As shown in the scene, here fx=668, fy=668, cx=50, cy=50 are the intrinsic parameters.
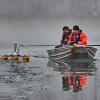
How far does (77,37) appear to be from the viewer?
39.7 m

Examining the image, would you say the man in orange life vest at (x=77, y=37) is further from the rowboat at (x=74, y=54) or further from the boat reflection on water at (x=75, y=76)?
the boat reflection on water at (x=75, y=76)

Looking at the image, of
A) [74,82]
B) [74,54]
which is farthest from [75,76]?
[74,54]

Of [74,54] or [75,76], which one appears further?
[74,54]

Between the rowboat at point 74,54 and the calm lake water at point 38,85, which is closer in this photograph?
the calm lake water at point 38,85

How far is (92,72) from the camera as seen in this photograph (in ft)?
100

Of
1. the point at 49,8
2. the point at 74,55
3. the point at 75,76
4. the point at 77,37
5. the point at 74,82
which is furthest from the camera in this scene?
the point at 49,8

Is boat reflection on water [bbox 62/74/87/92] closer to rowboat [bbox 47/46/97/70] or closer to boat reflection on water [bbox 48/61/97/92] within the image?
boat reflection on water [bbox 48/61/97/92]

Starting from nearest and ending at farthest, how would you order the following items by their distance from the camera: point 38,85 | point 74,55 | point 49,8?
1. point 38,85
2. point 74,55
3. point 49,8

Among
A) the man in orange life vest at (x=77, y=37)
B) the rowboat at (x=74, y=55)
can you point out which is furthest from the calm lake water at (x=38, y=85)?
the man in orange life vest at (x=77, y=37)

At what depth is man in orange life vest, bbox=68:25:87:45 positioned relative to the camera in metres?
39.6

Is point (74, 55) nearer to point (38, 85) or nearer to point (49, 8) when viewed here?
point (38, 85)

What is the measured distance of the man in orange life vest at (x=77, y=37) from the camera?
39.6 metres

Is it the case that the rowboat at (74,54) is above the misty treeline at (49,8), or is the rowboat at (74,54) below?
below

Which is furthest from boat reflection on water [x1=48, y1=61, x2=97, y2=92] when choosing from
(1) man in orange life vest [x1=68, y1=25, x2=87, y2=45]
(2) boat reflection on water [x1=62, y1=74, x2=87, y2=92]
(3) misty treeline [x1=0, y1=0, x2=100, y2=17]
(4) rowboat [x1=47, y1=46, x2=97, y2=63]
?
(3) misty treeline [x1=0, y1=0, x2=100, y2=17]
